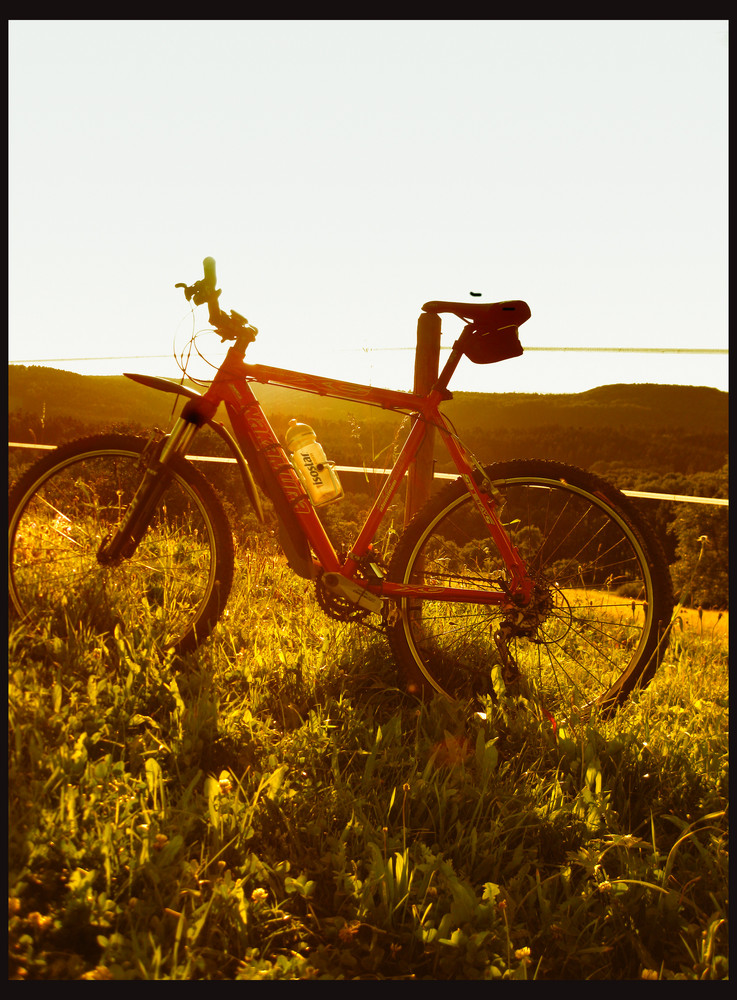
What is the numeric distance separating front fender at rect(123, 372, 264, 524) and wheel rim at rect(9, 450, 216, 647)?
0.23 meters

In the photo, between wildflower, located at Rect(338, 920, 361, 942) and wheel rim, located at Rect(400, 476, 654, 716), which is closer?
wildflower, located at Rect(338, 920, 361, 942)

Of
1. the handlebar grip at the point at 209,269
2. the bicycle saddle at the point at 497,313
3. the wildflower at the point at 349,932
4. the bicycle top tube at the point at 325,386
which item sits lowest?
the wildflower at the point at 349,932

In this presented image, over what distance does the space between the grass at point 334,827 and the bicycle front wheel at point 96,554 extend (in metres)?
0.14

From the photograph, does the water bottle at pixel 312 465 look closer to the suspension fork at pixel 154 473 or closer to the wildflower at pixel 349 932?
the suspension fork at pixel 154 473

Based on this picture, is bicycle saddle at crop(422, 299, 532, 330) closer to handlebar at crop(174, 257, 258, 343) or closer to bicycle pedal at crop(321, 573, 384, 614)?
handlebar at crop(174, 257, 258, 343)

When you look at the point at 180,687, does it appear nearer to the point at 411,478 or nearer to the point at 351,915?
the point at 351,915

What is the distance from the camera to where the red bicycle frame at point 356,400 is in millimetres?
2416

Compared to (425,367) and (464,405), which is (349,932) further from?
(464,405)

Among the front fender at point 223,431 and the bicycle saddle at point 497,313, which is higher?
the bicycle saddle at point 497,313

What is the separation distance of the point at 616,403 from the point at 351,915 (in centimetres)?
2749

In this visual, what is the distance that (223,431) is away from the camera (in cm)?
245

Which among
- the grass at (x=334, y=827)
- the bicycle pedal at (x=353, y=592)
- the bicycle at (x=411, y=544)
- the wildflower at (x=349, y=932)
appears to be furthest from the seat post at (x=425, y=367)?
the wildflower at (x=349, y=932)

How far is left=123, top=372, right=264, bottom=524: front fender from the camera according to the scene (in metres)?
2.44

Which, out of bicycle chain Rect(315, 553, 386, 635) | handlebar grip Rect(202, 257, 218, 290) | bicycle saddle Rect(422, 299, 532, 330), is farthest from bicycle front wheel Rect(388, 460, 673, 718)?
handlebar grip Rect(202, 257, 218, 290)
